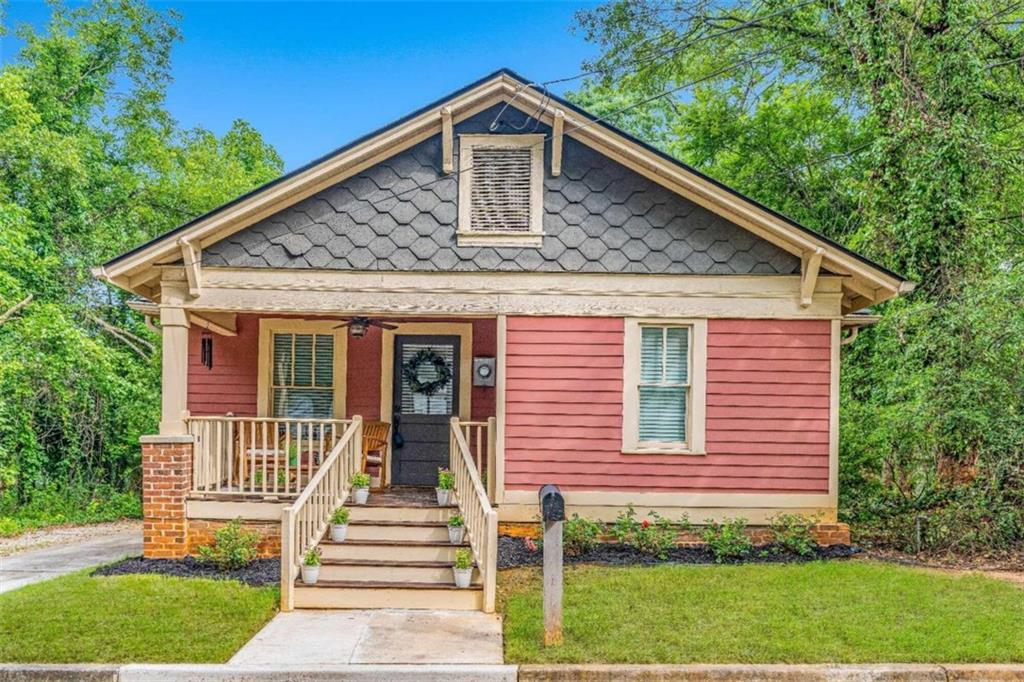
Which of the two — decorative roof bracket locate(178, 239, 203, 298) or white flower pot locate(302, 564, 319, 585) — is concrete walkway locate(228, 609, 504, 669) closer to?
white flower pot locate(302, 564, 319, 585)

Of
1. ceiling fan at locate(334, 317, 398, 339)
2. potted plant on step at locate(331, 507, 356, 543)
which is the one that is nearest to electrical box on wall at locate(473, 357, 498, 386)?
ceiling fan at locate(334, 317, 398, 339)

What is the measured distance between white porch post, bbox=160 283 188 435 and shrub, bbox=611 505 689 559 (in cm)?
511

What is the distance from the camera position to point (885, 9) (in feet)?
33.3

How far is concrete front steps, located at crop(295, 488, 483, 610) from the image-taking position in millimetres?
6539

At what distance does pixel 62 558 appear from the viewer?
949 centimetres

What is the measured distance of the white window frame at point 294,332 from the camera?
1005cm

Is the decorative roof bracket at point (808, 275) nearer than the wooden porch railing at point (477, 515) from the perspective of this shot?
No

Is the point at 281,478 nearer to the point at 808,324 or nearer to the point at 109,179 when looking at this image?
the point at 808,324

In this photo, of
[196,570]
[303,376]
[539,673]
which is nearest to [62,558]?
[196,570]

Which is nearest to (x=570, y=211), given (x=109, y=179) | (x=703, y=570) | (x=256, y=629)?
(x=703, y=570)

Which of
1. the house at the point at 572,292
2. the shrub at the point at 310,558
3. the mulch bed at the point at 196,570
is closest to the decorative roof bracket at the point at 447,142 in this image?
the house at the point at 572,292

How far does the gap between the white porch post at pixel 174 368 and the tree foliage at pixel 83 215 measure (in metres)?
5.65

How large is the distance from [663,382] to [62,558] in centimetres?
815

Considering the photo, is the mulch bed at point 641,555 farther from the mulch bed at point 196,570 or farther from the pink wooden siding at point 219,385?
the pink wooden siding at point 219,385
